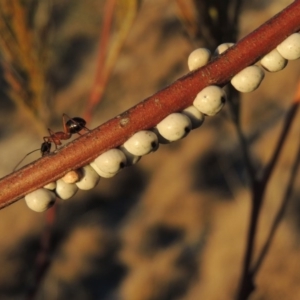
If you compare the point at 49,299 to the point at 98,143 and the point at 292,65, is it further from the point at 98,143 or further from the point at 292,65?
the point at 98,143

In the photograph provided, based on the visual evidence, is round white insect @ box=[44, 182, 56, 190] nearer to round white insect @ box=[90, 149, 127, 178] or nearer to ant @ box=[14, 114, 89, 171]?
round white insect @ box=[90, 149, 127, 178]

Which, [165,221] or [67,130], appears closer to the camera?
[67,130]

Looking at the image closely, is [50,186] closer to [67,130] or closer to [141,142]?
[141,142]

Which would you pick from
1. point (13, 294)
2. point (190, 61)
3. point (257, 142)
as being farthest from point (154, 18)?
point (190, 61)

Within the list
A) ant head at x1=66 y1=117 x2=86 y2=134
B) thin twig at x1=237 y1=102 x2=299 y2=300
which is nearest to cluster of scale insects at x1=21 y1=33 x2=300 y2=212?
ant head at x1=66 y1=117 x2=86 y2=134

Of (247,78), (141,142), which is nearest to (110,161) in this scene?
(141,142)

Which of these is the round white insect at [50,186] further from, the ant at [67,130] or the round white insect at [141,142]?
the ant at [67,130]
